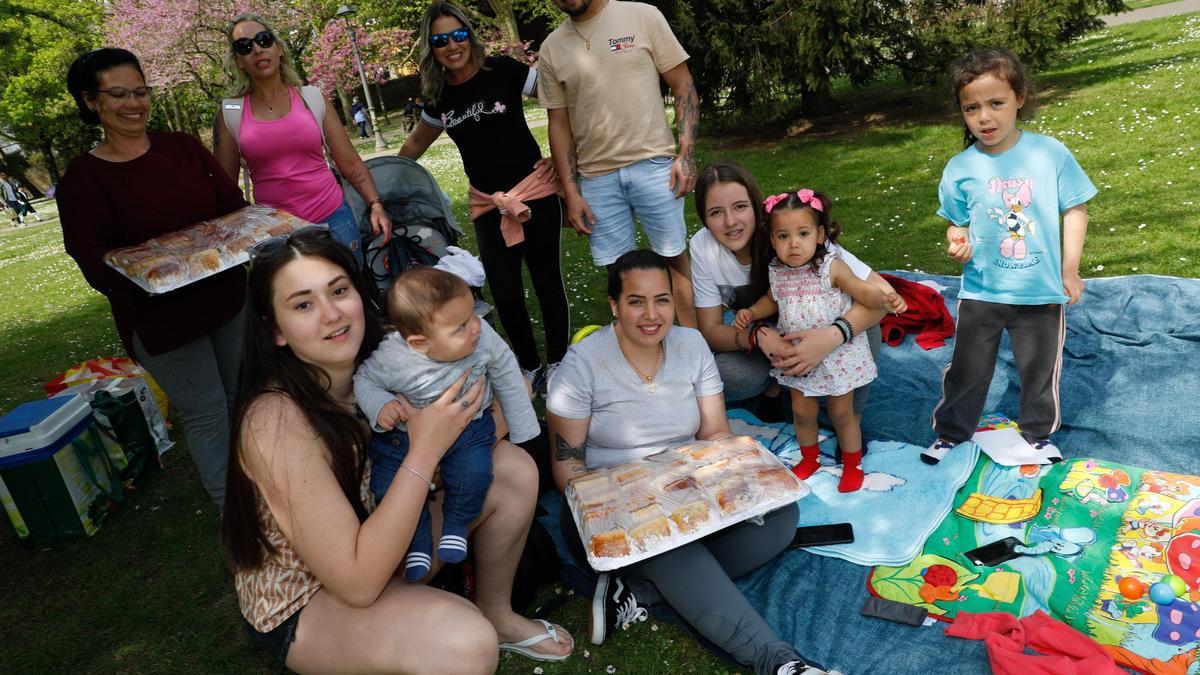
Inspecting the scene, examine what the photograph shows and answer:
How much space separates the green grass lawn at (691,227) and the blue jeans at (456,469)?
724 millimetres

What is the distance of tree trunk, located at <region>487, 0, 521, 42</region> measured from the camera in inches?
861

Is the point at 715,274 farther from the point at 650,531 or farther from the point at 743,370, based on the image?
the point at 650,531

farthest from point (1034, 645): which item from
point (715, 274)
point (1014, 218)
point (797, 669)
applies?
point (715, 274)

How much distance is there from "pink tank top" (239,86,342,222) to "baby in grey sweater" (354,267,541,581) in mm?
1602

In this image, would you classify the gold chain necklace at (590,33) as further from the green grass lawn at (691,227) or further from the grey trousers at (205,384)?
the green grass lawn at (691,227)

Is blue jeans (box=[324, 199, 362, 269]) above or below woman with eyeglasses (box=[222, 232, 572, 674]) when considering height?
above

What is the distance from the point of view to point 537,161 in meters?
4.30

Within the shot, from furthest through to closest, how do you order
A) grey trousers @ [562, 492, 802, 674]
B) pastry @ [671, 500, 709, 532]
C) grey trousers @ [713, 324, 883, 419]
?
grey trousers @ [713, 324, 883, 419] → pastry @ [671, 500, 709, 532] → grey trousers @ [562, 492, 802, 674]

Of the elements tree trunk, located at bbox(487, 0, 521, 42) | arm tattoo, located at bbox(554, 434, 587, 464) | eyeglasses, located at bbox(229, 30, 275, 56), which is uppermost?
tree trunk, located at bbox(487, 0, 521, 42)

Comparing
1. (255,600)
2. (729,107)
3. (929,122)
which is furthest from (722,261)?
(929,122)

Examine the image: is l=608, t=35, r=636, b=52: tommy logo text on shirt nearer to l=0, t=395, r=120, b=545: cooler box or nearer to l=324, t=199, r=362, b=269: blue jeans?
l=324, t=199, r=362, b=269: blue jeans

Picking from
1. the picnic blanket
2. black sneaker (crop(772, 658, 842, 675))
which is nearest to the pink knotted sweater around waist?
the picnic blanket

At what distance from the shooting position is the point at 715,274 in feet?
12.3

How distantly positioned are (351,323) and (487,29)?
954 inches
